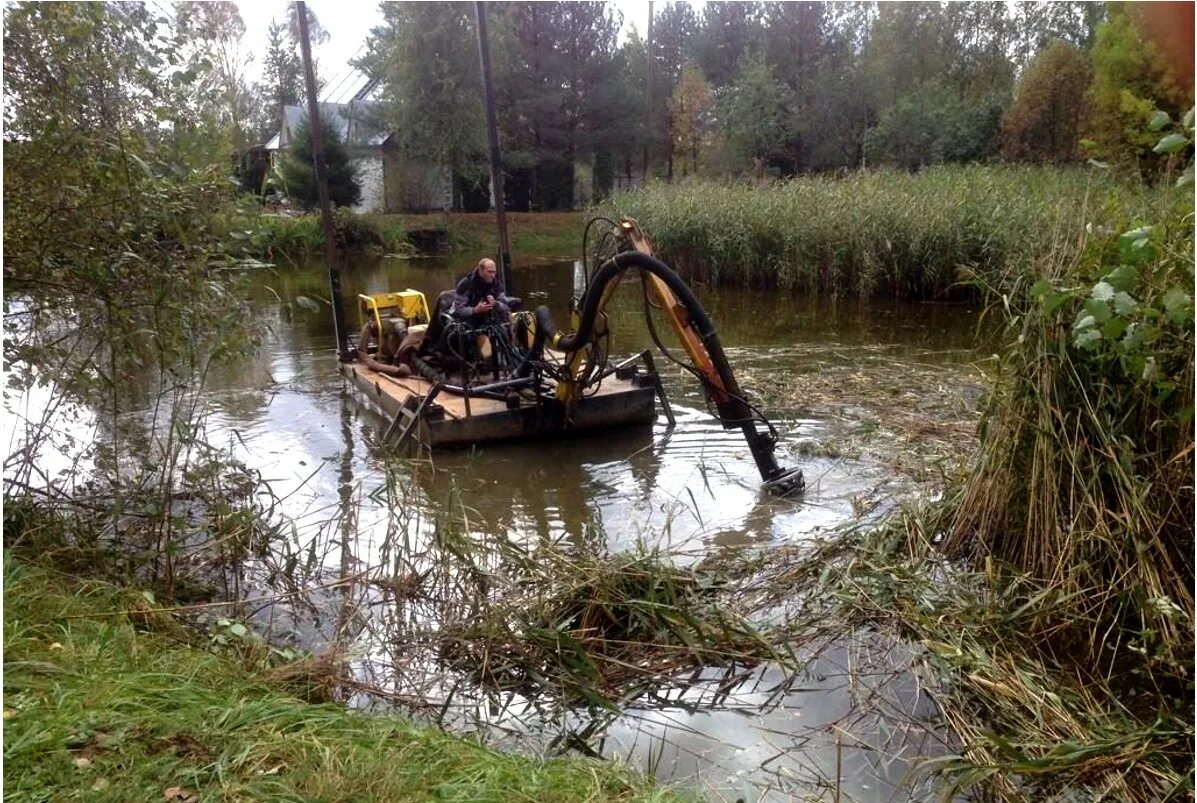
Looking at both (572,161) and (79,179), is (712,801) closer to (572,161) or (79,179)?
(79,179)

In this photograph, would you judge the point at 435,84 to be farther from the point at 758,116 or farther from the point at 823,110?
the point at 823,110

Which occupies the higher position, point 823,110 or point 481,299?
point 823,110

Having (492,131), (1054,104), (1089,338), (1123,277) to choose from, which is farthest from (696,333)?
(1054,104)

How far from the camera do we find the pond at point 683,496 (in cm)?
401

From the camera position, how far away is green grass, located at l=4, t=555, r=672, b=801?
2.82 m

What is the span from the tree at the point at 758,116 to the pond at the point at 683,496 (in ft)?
55.2

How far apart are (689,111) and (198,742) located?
33.3 m

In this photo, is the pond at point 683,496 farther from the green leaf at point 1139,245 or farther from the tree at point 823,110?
the tree at point 823,110

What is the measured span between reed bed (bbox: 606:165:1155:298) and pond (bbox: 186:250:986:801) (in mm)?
715

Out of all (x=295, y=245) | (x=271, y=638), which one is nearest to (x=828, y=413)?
(x=271, y=638)

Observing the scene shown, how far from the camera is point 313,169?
28422mm

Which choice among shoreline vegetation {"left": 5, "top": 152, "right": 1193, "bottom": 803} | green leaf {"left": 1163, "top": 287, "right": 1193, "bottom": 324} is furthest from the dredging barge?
green leaf {"left": 1163, "top": 287, "right": 1193, "bottom": 324}

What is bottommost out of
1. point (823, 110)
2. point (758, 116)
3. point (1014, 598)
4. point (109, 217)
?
point (1014, 598)

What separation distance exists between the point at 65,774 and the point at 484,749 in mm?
1370
